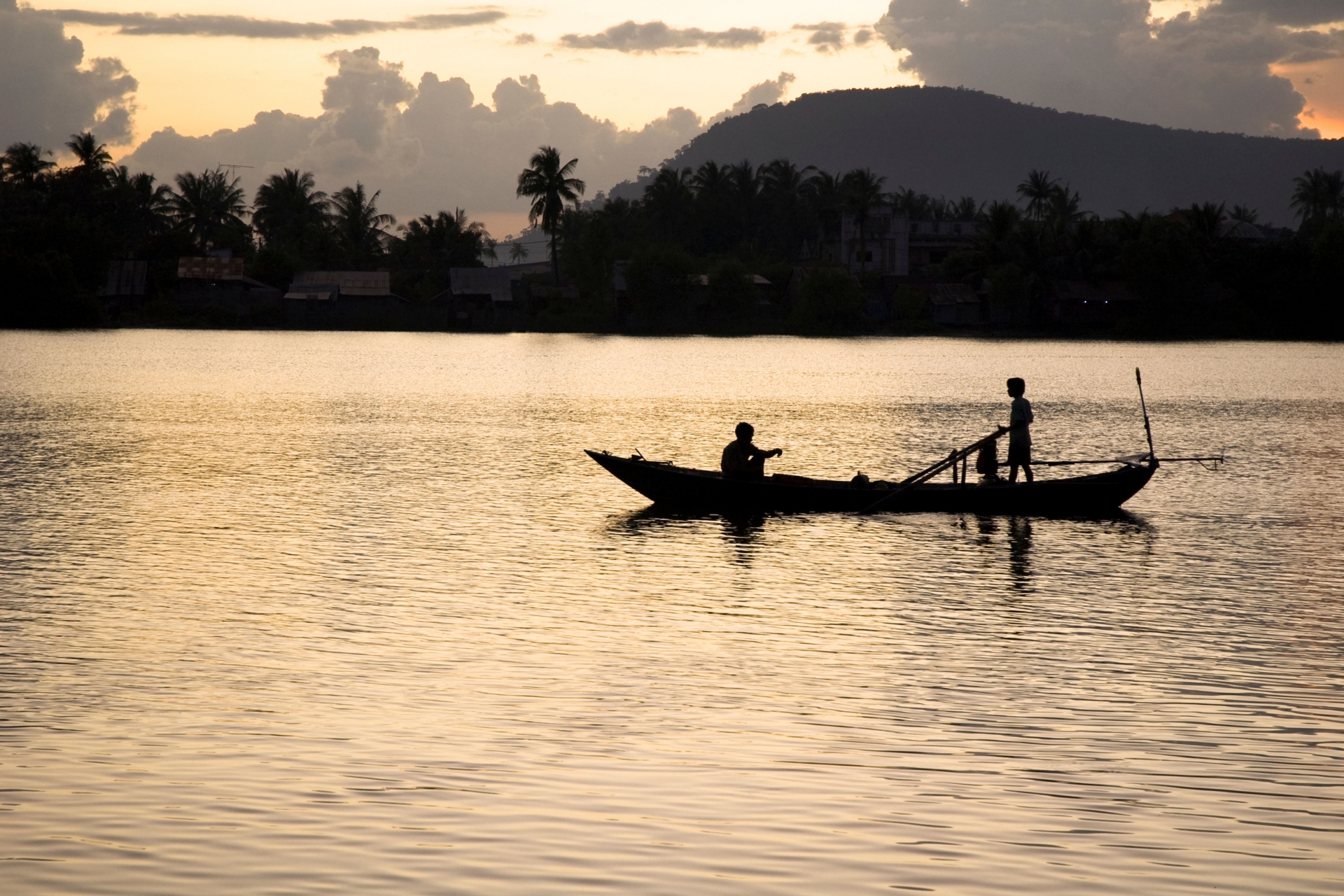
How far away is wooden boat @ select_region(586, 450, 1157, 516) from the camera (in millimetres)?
20750

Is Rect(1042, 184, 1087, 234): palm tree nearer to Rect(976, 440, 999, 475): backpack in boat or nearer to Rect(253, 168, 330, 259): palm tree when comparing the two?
Rect(253, 168, 330, 259): palm tree

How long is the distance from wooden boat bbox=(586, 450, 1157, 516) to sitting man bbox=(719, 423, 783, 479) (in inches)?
5.1

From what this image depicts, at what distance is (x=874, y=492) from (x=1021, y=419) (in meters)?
2.85

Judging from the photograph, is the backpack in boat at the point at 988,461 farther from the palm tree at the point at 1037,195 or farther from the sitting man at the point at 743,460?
the palm tree at the point at 1037,195

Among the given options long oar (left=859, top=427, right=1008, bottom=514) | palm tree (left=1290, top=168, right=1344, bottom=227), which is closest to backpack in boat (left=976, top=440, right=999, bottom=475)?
long oar (left=859, top=427, right=1008, bottom=514)

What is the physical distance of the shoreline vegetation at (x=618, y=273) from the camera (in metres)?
98.6

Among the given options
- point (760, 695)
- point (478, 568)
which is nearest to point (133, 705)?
point (760, 695)

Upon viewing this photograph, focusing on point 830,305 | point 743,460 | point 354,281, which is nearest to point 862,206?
point 830,305

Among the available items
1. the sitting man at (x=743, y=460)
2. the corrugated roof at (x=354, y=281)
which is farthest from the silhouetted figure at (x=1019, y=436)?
the corrugated roof at (x=354, y=281)

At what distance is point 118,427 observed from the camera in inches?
1401

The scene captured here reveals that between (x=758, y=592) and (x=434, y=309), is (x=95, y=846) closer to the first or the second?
(x=758, y=592)

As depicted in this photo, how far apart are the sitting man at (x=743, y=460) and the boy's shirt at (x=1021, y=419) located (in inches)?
153

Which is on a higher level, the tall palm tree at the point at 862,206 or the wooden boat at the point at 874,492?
the tall palm tree at the point at 862,206

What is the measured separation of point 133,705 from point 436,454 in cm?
2043
